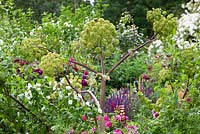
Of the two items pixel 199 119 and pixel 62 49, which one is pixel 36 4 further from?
pixel 199 119

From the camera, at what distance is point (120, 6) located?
1806 cm

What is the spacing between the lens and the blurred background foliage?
56.9 ft

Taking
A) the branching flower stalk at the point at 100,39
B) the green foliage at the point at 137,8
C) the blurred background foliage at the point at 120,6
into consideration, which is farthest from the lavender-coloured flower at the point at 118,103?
the green foliage at the point at 137,8

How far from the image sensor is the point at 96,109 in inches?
100.0

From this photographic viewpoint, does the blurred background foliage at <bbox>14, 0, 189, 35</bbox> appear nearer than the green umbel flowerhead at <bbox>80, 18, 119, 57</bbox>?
No

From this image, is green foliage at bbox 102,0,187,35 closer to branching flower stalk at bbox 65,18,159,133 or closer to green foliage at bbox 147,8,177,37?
green foliage at bbox 147,8,177,37

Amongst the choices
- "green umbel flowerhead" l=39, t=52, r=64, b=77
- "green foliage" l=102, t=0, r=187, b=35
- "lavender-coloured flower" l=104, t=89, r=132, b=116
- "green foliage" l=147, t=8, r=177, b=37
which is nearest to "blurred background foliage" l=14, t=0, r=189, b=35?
"green foliage" l=102, t=0, r=187, b=35

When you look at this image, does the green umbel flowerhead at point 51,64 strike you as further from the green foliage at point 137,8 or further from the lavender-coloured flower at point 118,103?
the green foliage at point 137,8

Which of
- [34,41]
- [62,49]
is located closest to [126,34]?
[62,49]

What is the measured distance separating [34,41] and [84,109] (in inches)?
23.7

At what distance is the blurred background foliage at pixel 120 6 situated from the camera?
17344mm

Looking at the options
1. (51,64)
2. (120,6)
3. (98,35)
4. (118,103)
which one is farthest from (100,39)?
(120,6)

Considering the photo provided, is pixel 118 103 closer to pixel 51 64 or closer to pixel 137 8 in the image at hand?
pixel 51 64

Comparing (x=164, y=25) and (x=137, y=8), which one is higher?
(x=137, y=8)
